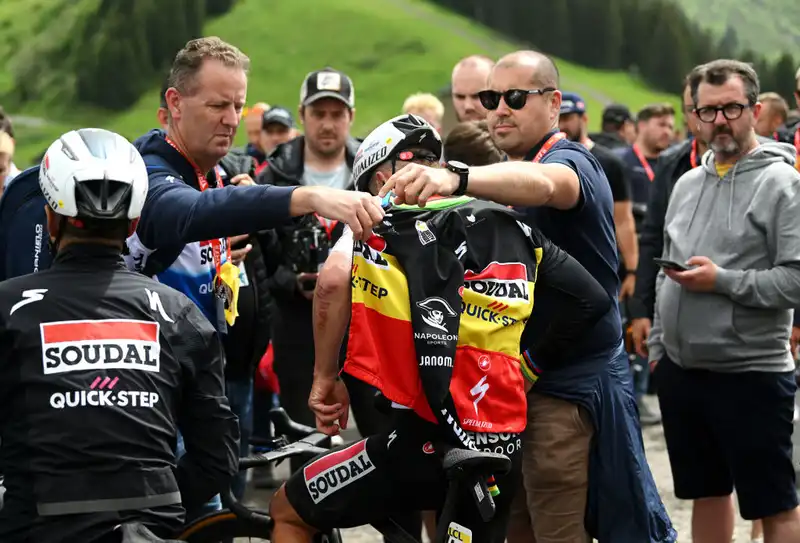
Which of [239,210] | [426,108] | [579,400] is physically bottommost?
[579,400]

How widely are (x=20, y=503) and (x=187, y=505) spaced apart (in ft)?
1.92

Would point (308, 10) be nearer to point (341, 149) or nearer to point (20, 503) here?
point (341, 149)

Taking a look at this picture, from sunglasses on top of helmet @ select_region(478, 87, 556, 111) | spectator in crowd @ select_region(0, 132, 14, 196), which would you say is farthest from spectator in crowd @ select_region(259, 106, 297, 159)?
sunglasses on top of helmet @ select_region(478, 87, 556, 111)

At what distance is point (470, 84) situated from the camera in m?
7.23

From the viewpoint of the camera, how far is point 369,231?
343 cm

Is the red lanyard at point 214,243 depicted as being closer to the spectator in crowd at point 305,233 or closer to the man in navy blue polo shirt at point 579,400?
the man in navy blue polo shirt at point 579,400

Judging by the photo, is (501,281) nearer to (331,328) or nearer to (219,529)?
(331,328)

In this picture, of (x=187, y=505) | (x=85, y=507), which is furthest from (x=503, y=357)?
(x=85, y=507)

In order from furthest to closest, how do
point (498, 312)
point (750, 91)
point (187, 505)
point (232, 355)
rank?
point (232, 355) → point (750, 91) → point (498, 312) → point (187, 505)

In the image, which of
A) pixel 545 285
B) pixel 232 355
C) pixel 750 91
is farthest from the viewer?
pixel 232 355

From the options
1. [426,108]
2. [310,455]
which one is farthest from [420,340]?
[426,108]

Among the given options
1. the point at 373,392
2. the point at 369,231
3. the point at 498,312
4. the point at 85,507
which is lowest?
the point at 373,392

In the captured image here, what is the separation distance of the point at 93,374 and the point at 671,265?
9.82ft

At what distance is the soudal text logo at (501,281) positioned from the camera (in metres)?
3.80
